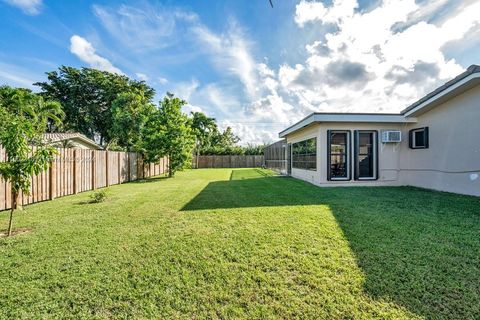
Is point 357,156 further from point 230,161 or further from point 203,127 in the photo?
point 203,127

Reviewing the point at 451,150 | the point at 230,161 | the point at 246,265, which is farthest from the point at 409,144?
the point at 230,161

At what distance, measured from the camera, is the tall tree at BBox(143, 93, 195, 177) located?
44.8 feet

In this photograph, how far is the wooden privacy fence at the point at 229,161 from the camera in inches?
1073

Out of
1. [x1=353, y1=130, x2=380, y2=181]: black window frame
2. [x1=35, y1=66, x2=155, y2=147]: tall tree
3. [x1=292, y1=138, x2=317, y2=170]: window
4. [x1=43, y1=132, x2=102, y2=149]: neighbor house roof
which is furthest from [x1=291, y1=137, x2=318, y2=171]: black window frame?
[x1=35, y1=66, x2=155, y2=147]: tall tree

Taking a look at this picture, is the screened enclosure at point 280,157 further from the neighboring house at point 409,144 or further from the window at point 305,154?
the neighboring house at point 409,144

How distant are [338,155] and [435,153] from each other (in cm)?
327

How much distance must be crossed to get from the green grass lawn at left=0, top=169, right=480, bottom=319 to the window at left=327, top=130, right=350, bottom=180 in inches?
168

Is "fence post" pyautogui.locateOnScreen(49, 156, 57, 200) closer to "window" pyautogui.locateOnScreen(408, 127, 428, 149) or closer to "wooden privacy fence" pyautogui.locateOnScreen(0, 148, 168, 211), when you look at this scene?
"wooden privacy fence" pyautogui.locateOnScreen(0, 148, 168, 211)

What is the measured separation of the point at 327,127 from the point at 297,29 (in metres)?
4.19

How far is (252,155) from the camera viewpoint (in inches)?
1105

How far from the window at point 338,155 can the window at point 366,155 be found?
1.17 feet

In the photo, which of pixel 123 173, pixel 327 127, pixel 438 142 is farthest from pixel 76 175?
pixel 438 142

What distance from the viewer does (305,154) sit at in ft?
37.0

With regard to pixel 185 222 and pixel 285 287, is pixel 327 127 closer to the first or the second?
pixel 185 222
